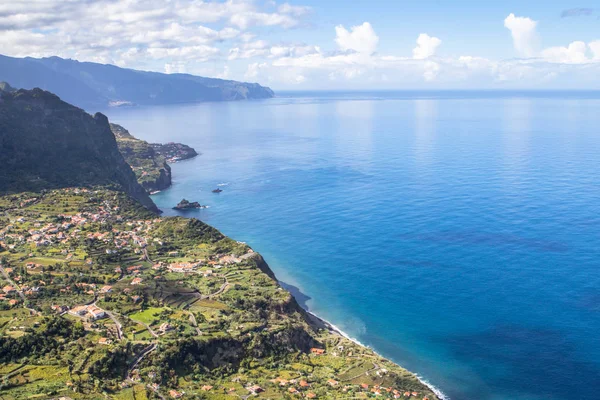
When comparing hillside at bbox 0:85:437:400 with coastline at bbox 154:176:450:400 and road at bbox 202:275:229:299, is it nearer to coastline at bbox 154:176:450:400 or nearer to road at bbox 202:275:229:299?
road at bbox 202:275:229:299

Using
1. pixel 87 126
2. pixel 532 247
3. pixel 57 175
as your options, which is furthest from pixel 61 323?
pixel 87 126

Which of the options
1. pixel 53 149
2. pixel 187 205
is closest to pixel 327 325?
pixel 187 205

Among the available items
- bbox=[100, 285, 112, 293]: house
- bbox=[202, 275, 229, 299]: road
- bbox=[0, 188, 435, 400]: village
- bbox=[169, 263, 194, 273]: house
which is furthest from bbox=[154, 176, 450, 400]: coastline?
bbox=[100, 285, 112, 293]: house

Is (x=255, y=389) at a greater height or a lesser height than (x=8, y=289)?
lesser

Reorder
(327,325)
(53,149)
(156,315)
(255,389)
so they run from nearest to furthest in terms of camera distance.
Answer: (255,389) → (156,315) → (327,325) → (53,149)

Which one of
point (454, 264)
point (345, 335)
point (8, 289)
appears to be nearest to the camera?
point (8, 289)

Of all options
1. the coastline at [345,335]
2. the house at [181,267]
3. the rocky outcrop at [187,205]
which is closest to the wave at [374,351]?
the coastline at [345,335]

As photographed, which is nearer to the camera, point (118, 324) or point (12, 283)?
point (118, 324)

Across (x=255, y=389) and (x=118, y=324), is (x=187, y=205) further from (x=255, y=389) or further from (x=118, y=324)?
(x=255, y=389)

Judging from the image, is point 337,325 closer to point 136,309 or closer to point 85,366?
point 136,309
